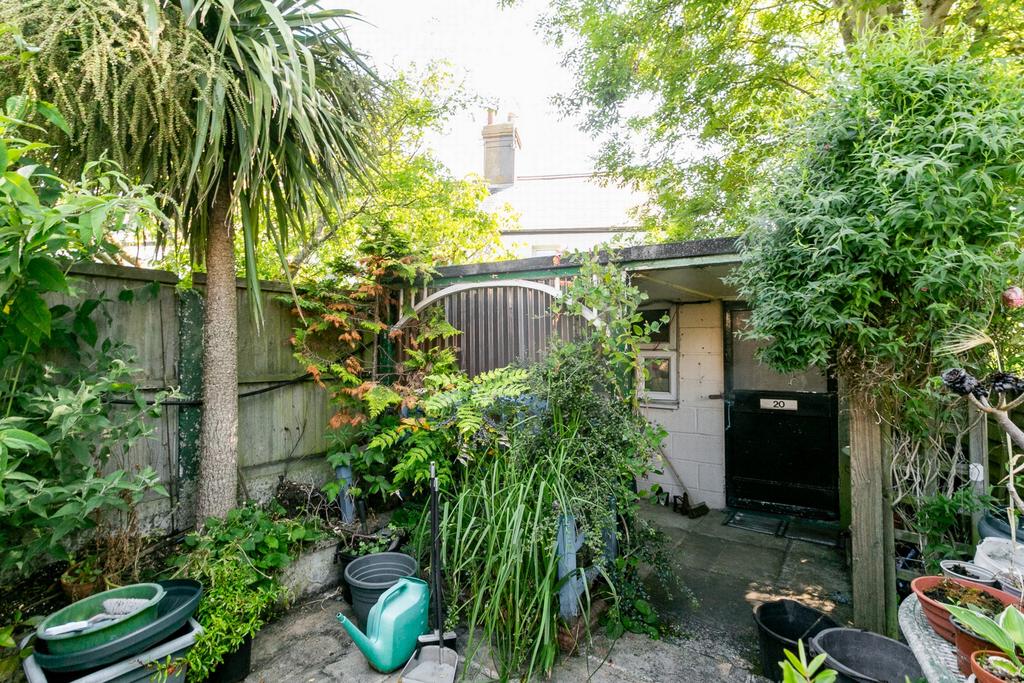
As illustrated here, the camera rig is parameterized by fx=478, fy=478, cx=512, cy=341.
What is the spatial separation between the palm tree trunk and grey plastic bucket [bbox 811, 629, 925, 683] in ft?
9.21

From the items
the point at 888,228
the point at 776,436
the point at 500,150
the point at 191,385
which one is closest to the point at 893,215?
the point at 888,228

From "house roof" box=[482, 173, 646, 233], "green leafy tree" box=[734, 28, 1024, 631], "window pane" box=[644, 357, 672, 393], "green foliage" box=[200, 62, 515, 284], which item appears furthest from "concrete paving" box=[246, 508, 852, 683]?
"house roof" box=[482, 173, 646, 233]

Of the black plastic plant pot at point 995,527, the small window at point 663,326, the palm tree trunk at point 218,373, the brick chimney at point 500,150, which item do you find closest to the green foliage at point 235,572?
the palm tree trunk at point 218,373

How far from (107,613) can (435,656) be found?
128cm

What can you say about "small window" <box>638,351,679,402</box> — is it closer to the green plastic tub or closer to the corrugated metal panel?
the corrugated metal panel

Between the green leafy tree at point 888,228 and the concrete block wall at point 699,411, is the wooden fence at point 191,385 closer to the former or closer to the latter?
the green leafy tree at point 888,228

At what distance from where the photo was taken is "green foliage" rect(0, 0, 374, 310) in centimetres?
184

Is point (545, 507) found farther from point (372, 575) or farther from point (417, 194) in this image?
point (417, 194)

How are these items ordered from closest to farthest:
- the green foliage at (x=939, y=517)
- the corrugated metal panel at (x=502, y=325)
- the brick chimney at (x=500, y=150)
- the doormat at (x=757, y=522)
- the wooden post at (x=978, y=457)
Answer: the green foliage at (x=939, y=517), the wooden post at (x=978, y=457), the corrugated metal panel at (x=502, y=325), the doormat at (x=757, y=522), the brick chimney at (x=500, y=150)

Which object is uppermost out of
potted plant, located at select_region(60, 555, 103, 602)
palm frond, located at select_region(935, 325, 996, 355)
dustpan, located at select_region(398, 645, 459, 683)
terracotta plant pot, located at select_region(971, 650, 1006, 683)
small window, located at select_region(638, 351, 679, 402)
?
palm frond, located at select_region(935, 325, 996, 355)

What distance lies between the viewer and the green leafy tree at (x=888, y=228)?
1603mm

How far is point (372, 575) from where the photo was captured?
2.57 meters

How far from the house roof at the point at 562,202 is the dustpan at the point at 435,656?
7.38 metres

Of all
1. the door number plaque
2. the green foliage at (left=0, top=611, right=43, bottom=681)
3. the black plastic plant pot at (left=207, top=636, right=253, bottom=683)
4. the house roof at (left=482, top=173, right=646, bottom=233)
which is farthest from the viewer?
the house roof at (left=482, top=173, right=646, bottom=233)
